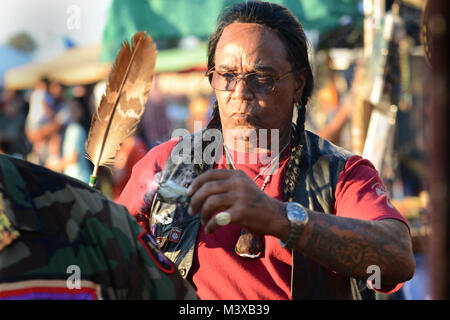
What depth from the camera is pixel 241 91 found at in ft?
7.22

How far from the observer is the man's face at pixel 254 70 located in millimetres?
2211

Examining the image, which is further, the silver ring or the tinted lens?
the tinted lens

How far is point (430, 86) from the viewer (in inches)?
25.1

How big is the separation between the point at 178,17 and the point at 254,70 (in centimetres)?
429

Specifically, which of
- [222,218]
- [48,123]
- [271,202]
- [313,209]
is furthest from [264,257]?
[48,123]

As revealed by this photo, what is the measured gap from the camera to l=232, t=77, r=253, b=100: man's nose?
2.20 m

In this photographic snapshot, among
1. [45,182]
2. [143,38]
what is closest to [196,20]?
[143,38]

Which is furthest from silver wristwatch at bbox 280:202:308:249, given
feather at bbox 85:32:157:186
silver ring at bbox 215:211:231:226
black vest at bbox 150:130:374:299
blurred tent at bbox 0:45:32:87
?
blurred tent at bbox 0:45:32:87

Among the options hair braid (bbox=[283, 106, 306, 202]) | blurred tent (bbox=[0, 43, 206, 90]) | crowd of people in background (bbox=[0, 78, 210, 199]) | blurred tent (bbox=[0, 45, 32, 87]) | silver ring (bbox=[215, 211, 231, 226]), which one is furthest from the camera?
blurred tent (bbox=[0, 45, 32, 87])

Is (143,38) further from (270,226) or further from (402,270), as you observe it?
(402,270)

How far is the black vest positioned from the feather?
25 centimetres

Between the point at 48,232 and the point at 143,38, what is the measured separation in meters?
1.19

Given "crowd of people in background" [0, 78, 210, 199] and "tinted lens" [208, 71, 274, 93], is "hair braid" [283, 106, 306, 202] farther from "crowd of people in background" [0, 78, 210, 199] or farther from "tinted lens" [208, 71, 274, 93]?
"crowd of people in background" [0, 78, 210, 199]

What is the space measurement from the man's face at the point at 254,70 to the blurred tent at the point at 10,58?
39.7 ft
